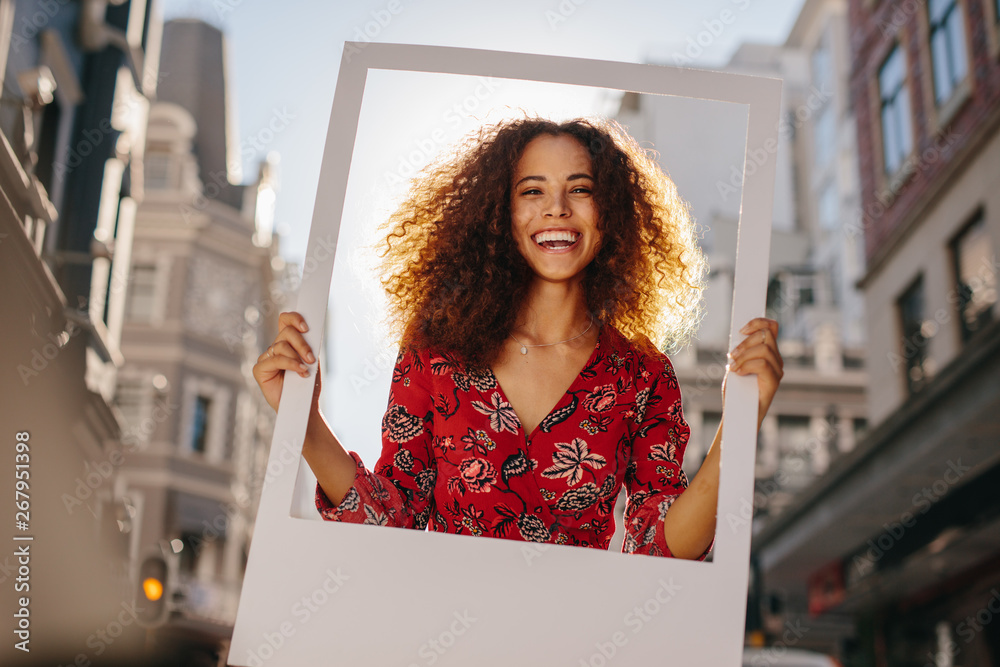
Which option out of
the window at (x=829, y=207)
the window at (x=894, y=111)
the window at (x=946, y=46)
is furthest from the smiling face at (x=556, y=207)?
the window at (x=829, y=207)

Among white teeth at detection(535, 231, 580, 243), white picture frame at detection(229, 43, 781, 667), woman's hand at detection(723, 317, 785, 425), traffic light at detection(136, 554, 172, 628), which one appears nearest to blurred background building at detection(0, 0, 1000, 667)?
traffic light at detection(136, 554, 172, 628)

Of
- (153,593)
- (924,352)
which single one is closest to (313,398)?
(153,593)

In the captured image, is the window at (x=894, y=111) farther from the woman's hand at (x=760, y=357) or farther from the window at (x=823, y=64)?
the window at (x=823, y=64)

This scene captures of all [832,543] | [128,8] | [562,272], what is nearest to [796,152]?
[832,543]

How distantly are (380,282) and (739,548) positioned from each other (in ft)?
3.07

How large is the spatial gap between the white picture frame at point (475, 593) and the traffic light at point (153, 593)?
5.96 m

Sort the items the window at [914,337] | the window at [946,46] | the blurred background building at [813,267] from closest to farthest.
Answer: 1. the window at [946,46]
2. the window at [914,337]
3. the blurred background building at [813,267]

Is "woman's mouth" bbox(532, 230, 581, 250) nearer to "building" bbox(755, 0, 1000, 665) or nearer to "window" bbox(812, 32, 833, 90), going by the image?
"building" bbox(755, 0, 1000, 665)

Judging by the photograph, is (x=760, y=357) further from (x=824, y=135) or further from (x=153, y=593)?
(x=824, y=135)

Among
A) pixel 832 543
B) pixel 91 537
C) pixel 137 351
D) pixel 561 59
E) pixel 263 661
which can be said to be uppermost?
Result: pixel 137 351

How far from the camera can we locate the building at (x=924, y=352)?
975 cm

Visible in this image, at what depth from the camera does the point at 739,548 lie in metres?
1.60

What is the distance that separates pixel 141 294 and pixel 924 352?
67.8 ft

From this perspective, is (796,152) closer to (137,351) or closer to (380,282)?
(137,351)
